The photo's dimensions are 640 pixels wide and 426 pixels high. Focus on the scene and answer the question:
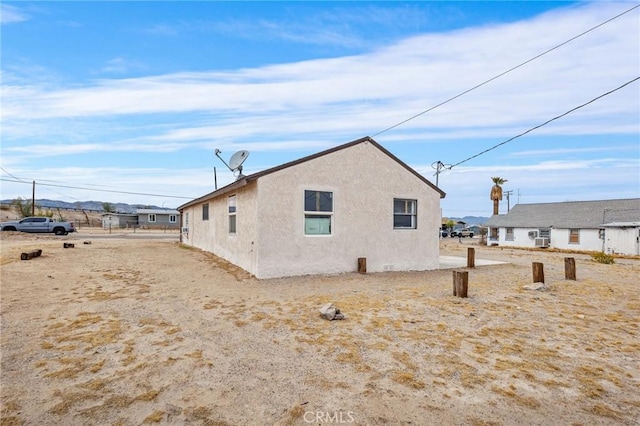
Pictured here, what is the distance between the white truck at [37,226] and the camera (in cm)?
2742

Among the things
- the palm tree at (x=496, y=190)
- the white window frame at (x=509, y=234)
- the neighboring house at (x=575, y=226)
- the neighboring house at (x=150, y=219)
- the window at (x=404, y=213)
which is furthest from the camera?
the neighboring house at (x=150, y=219)

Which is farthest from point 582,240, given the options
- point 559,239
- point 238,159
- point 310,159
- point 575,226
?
point 238,159

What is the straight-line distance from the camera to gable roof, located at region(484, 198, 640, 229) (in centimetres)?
2732

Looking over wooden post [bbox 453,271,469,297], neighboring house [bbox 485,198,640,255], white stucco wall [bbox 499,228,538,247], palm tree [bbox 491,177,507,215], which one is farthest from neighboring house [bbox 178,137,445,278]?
palm tree [bbox 491,177,507,215]

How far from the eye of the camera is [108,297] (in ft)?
24.3

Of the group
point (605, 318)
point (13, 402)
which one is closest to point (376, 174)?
point (605, 318)

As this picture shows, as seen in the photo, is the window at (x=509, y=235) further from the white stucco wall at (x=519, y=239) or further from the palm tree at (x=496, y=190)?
the palm tree at (x=496, y=190)

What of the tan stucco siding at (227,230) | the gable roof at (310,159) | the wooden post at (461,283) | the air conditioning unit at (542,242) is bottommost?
the air conditioning unit at (542,242)

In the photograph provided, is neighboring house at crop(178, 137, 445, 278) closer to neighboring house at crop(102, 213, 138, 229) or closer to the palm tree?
the palm tree

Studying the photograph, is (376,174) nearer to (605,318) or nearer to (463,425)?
(605,318)

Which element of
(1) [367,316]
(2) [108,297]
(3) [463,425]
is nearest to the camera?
(3) [463,425]

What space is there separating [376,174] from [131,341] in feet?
29.2

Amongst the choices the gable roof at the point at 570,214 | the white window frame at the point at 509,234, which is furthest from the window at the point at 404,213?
the white window frame at the point at 509,234

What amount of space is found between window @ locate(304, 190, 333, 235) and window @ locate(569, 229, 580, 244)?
28075 millimetres
